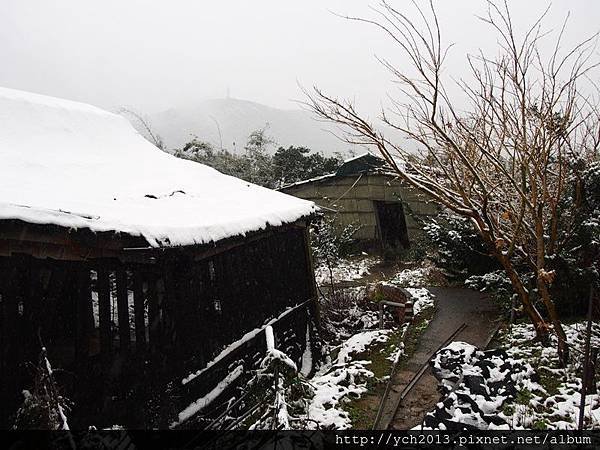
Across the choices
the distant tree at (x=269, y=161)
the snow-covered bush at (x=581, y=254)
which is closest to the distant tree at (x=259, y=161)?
the distant tree at (x=269, y=161)

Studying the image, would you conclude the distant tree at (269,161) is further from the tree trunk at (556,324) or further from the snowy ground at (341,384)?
the tree trunk at (556,324)

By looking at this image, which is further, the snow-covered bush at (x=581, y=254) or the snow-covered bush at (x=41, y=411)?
the snow-covered bush at (x=581, y=254)

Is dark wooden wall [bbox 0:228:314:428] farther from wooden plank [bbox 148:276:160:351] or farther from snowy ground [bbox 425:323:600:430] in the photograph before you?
snowy ground [bbox 425:323:600:430]

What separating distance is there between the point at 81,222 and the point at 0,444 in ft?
7.02

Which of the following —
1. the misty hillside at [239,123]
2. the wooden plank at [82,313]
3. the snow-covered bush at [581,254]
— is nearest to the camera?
the wooden plank at [82,313]

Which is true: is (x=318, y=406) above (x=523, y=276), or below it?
below

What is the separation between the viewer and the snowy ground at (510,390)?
5188 mm

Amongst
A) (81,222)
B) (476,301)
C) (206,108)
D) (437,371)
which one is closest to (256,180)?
(476,301)

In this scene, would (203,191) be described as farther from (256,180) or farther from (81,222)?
(256,180)

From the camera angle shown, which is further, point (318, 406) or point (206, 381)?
point (318, 406)

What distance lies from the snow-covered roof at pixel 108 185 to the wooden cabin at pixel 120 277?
3cm

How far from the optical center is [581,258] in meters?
8.50

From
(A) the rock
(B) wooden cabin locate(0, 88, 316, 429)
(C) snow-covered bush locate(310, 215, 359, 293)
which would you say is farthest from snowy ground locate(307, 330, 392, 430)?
(C) snow-covered bush locate(310, 215, 359, 293)

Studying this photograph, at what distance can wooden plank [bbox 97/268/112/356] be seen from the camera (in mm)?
4223
